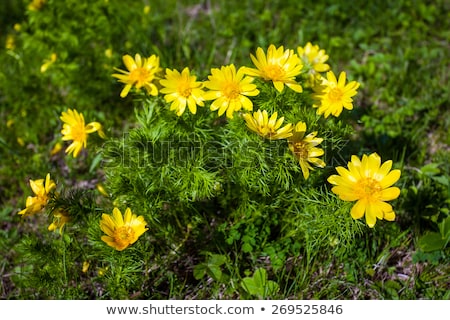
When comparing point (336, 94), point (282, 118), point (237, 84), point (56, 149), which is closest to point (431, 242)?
point (336, 94)

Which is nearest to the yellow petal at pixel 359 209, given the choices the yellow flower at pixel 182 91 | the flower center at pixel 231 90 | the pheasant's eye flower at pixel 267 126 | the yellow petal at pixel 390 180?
the yellow petal at pixel 390 180

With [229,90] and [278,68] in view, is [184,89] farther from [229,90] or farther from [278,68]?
[278,68]

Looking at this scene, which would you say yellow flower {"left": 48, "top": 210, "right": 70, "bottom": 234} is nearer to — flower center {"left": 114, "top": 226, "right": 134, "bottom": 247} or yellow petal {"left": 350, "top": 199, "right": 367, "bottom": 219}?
flower center {"left": 114, "top": 226, "right": 134, "bottom": 247}

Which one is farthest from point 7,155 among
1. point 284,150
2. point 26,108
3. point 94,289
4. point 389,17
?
point 389,17


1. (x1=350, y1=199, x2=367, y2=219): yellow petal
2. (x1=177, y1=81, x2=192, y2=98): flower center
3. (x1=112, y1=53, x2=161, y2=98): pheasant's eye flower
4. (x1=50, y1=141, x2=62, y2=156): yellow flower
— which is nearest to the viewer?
(x1=350, y1=199, x2=367, y2=219): yellow petal

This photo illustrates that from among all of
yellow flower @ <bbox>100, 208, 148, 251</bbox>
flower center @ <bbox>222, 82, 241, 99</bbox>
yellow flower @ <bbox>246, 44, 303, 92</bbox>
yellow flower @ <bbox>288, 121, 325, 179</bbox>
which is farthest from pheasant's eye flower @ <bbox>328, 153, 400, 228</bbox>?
yellow flower @ <bbox>100, 208, 148, 251</bbox>

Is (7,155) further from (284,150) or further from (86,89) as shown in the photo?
(284,150)
